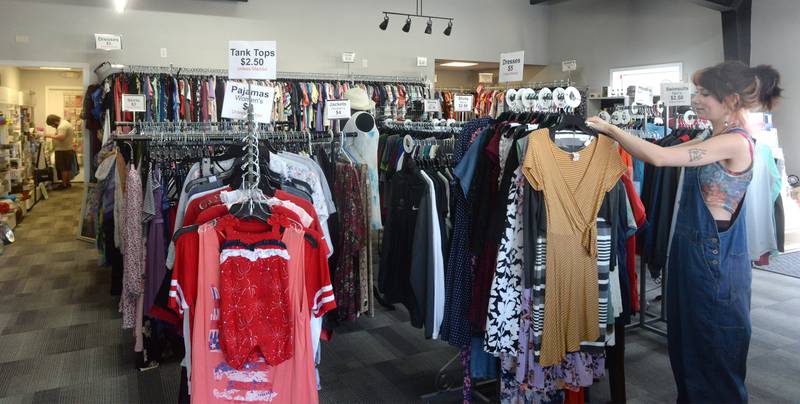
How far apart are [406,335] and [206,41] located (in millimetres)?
5860

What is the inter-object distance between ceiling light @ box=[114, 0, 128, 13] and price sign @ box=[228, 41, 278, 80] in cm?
542

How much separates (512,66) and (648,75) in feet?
20.5

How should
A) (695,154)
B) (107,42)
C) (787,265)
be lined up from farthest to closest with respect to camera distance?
(107,42) → (787,265) → (695,154)

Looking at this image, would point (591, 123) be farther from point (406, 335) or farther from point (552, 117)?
point (406, 335)

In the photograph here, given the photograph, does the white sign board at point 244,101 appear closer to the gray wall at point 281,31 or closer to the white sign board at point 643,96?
the white sign board at point 643,96

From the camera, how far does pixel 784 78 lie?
22.9ft

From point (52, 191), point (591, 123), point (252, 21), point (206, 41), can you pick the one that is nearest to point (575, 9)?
point (252, 21)

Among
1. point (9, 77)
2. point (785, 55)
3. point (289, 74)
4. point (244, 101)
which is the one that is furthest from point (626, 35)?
point (9, 77)

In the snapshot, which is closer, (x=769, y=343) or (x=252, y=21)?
(x=769, y=343)

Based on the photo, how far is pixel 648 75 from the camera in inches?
352

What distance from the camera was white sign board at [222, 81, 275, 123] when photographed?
2709 millimetres

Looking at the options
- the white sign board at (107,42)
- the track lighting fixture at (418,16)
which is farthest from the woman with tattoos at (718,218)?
the white sign board at (107,42)

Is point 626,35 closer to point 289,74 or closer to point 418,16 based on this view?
point 418,16

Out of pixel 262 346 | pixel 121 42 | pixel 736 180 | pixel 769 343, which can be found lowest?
pixel 769 343
